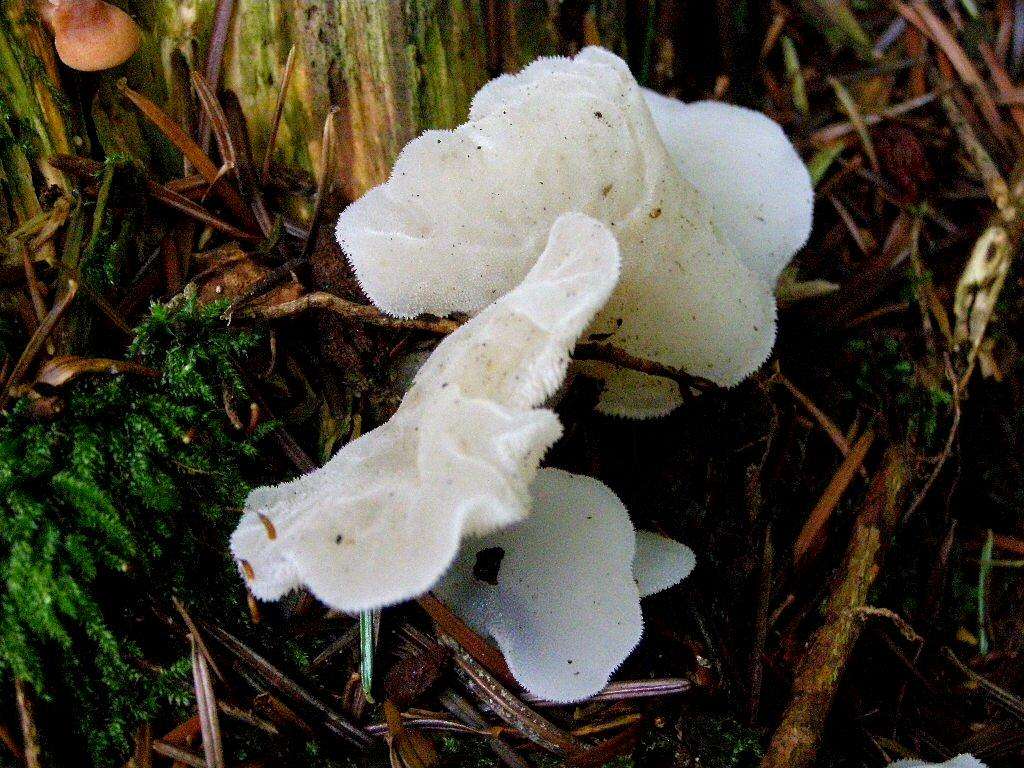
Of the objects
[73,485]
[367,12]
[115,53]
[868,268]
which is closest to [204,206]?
[115,53]

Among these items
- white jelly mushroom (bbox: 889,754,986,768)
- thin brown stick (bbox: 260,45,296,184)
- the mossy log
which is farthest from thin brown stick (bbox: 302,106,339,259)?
white jelly mushroom (bbox: 889,754,986,768)

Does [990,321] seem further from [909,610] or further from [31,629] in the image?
[31,629]

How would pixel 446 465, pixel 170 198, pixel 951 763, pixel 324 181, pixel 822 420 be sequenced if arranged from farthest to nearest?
pixel 822 420, pixel 324 181, pixel 170 198, pixel 951 763, pixel 446 465

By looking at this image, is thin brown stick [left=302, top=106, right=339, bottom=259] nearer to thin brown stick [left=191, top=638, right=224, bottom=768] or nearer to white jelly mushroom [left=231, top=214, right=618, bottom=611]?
white jelly mushroom [left=231, top=214, right=618, bottom=611]

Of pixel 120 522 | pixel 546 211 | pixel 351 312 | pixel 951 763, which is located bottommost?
pixel 951 763

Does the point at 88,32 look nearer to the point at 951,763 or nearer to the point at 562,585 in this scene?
the point at 562,585

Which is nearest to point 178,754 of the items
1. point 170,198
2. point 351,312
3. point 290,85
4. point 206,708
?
point 206,708

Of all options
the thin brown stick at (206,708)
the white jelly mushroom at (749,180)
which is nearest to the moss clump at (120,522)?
the thin brown stick at (206,708)

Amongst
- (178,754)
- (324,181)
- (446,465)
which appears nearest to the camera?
(446,465)
